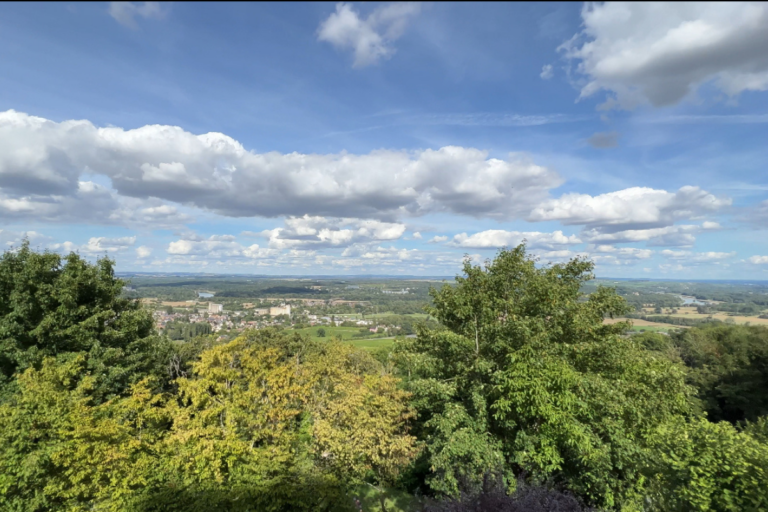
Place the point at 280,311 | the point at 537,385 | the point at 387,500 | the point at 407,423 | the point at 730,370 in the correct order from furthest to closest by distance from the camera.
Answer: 1. the point at 280,311
2. the point at 730,370
3. the point at 407,423
4. the point at 387,500
5. the point at 537,385

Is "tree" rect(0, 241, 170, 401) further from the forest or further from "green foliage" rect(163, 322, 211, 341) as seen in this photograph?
"green foliage" rect(163, 322, 211, 341)

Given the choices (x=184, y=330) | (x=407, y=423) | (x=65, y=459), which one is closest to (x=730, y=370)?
(x=407, y=423)

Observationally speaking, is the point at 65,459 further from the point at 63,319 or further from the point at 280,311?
the point at 280,311

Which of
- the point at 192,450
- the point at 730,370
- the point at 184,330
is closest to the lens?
the point at 192,450

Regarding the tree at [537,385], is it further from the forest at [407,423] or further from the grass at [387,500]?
the grass at [387,500]

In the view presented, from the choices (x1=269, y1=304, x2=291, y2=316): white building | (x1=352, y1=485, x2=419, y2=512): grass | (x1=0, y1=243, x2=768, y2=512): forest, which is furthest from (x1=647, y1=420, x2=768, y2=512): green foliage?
(x1=269, y1=304, x2=291, y2=316): white building

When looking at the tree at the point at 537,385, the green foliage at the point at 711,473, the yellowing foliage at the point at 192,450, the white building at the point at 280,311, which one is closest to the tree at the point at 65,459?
the yellowing foliage at the point at 192,450

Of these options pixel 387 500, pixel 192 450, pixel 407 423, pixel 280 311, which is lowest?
pixel 280 311

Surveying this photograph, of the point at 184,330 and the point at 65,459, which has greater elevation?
the point at 65,459
